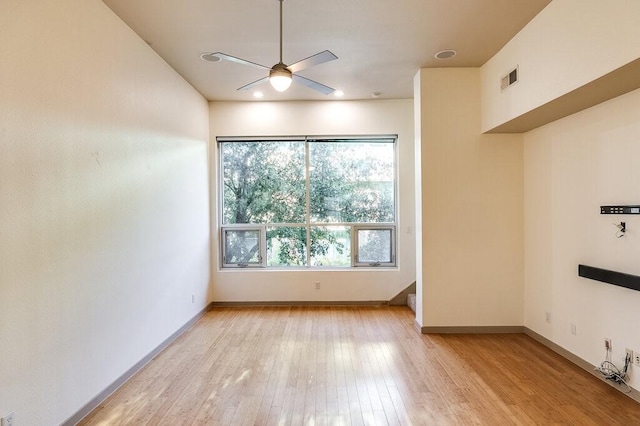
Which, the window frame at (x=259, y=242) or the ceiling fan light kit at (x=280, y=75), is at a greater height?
the ceiling fan light kit at (x=280, y=75)

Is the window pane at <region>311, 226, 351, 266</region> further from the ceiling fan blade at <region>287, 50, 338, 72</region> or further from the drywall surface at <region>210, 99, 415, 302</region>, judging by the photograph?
the ceiling fan blade at <region>287, 50, 338, 72</region>

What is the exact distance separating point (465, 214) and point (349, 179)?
6.29ft

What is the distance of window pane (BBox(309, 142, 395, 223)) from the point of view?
17.0ft

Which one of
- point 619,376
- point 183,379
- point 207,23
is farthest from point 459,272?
point 207,23

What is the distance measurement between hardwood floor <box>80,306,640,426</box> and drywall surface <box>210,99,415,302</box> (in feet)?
3.48

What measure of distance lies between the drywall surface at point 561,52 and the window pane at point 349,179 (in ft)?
6.05

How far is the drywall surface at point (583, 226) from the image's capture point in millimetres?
2518

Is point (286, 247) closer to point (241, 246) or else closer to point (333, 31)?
point (241, 246)

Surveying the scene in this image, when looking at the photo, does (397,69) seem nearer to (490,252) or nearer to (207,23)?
(207,23)

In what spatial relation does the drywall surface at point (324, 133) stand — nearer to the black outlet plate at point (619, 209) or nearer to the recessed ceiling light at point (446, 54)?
the recessed ceiling light at point (446, 54)

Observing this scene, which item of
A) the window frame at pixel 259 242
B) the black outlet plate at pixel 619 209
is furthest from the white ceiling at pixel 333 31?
the window frame at pixel 259 242

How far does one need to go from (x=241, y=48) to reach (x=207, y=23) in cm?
A: 49

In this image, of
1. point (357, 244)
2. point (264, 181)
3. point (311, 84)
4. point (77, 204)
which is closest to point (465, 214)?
point (357, 244)

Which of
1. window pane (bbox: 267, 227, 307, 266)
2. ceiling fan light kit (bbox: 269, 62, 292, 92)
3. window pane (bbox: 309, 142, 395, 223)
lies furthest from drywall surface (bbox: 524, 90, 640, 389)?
window pane (bbox: 267, 227, 307, 266)
